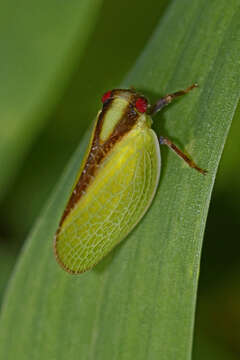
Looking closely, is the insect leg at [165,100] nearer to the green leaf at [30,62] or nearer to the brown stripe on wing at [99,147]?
the brown stripe on wing at [99,147]

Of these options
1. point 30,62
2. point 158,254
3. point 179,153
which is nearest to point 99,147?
point 179,153

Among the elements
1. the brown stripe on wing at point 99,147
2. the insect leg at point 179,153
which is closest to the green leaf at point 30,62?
the brown stripe on wing at point 99,147

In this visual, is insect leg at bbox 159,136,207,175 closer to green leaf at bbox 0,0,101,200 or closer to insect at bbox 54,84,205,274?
insect at bbox 54,84,205,274

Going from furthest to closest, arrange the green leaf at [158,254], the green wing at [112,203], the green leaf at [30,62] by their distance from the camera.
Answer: the green leaf at [30,62]
the green wing at [112,203]
the green leaf at [158,254]

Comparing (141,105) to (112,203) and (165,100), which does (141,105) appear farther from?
(112,203)

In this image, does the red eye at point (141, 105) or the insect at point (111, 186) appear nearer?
the insect at point (111, 186)

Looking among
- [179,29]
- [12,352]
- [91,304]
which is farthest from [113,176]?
[12,352]
